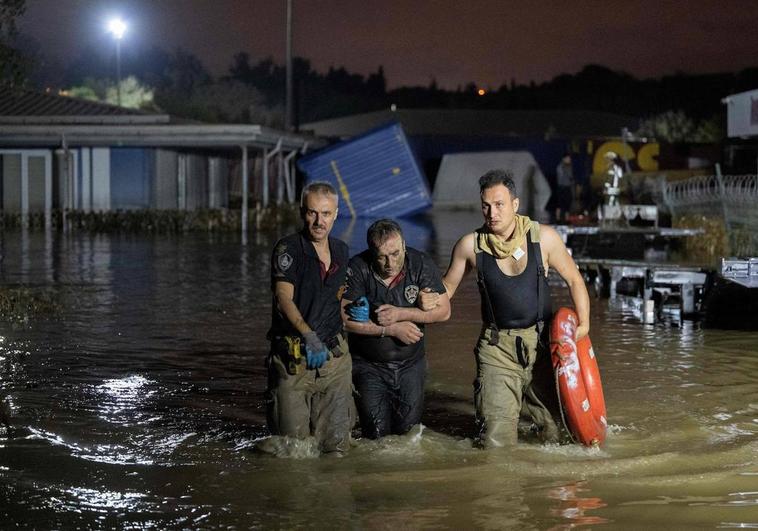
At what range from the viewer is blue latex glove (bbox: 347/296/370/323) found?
23.4 ft

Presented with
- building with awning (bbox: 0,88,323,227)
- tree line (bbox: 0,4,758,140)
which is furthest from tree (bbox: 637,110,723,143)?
building with awning (bbox: 0,88,323,227)

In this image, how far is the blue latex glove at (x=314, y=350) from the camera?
6770mm

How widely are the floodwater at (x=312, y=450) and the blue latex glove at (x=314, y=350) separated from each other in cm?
68

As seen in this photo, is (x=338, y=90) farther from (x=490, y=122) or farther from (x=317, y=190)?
Answer: (x=317, y=190)

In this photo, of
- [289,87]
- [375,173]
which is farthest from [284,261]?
[289,87]

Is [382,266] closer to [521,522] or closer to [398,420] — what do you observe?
[398,420]

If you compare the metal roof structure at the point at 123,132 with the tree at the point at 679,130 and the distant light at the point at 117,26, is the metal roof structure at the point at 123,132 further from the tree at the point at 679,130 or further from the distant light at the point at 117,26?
the tree at the point at 679,130

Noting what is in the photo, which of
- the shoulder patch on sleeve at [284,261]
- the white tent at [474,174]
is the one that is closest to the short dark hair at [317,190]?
the shoulder patch on sleeve at [284,261]

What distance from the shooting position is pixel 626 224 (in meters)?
21.2

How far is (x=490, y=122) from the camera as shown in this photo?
2457 inches

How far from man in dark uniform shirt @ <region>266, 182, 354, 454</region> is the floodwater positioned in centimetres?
24

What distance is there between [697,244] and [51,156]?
67.5 ft

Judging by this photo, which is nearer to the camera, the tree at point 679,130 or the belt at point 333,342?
the belt at point 333,342

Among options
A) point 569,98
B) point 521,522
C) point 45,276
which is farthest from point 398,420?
point 569,98
